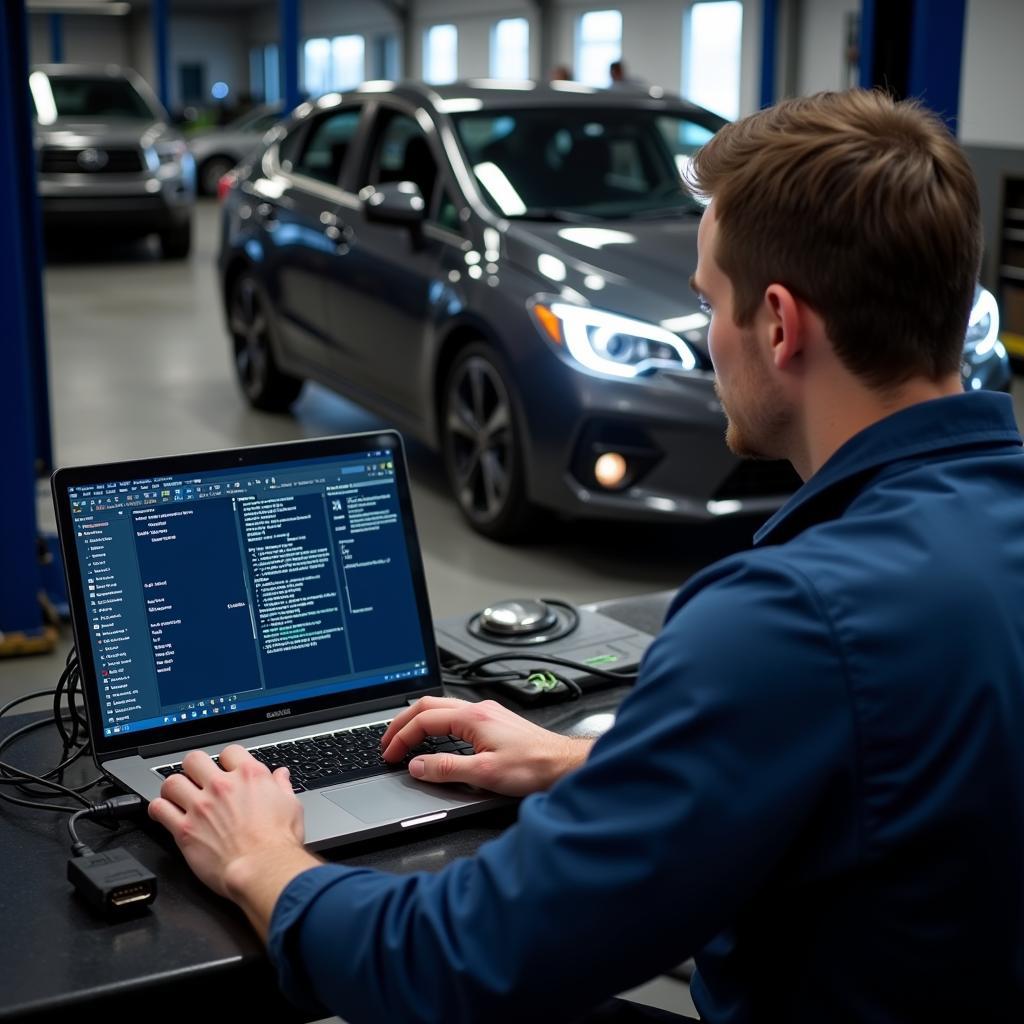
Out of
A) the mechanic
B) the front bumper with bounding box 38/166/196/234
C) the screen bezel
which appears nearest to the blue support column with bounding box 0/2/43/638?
the screen bezel

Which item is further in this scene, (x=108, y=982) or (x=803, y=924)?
(x=108, y=982)

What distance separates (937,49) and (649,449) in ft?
4.77

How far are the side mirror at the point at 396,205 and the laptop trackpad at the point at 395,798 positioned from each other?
403 centimetres

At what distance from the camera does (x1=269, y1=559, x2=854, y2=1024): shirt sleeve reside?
41.8 inches

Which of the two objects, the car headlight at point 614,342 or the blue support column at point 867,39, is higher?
the blue support column at point 867,39

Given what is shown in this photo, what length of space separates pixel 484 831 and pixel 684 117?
16.0 ft

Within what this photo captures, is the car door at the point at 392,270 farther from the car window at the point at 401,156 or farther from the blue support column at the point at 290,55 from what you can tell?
the blue support column at the point at 290,55

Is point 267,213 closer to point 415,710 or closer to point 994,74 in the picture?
point 415,710

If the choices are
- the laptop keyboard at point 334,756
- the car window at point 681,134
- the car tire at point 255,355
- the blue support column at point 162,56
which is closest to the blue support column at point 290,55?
the car tire at point 255,355

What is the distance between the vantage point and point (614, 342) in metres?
4.73

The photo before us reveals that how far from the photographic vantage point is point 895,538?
1.13 metres

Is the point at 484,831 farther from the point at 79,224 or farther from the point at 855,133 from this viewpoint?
the point at 79,224

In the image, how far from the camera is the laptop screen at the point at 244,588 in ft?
5.51

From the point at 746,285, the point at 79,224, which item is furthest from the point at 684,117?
the point at 79,224
